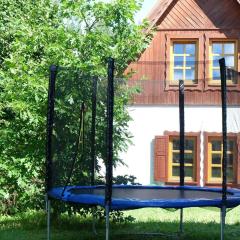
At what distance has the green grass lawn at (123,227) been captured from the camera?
7343mm

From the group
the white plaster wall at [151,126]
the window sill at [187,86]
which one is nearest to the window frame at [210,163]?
the white plaster wall at [151,126]

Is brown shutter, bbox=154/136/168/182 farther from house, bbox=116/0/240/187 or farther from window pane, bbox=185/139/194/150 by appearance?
window pane, bbox=185/139/194/150

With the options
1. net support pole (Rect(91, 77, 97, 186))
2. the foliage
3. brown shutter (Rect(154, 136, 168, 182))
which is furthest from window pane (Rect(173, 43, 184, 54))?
net support pole (Rect(91, 77, 97, 186))

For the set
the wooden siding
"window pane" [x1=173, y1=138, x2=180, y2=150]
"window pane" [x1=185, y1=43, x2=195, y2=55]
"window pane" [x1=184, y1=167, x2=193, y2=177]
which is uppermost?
the wooden siding

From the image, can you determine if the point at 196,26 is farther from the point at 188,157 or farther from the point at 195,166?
Result: the point at 195,166

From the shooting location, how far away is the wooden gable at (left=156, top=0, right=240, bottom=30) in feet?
51.8

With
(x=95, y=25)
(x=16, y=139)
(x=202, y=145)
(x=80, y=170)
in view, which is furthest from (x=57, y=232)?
(x=202, y=145)

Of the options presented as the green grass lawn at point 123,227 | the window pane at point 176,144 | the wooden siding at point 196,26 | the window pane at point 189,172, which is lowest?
the green grass lawn at point 123,227

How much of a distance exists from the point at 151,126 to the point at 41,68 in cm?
535

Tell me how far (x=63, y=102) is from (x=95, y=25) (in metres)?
2.53

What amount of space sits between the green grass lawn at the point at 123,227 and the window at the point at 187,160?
1.10 metres

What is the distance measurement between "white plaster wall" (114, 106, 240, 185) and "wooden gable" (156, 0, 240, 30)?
2437 mm

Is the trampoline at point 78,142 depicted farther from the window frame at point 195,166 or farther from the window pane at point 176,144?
the window pane at point 176,144

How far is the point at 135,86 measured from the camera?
751 cm
